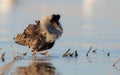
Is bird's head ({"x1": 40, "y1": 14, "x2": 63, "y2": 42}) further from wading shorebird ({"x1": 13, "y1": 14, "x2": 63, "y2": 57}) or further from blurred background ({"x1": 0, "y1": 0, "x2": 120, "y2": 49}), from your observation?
blurred background ({"x1": 0, "y1": 0, "x2": 120, "y2": 49})

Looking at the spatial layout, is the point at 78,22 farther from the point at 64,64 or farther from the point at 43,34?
the point at 64,64

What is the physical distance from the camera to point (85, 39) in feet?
46.3

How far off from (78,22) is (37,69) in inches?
355

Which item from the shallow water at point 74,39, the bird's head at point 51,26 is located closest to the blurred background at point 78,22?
the shallow water at point 74,39

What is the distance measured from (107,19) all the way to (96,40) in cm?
465

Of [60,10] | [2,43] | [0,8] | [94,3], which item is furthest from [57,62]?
[94,3]

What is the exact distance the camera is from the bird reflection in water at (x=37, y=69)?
27.6 feet

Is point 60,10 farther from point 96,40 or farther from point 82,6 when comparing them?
point 96,40

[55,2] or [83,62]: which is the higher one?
[55,2]

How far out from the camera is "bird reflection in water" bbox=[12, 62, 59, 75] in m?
8.40

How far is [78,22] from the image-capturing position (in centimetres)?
1791

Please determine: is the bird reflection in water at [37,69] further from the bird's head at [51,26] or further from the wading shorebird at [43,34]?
the bird's head at [51,26]

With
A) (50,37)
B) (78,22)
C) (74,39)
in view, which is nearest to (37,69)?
(50,37)

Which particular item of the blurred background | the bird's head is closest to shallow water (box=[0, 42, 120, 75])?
the bird's head
